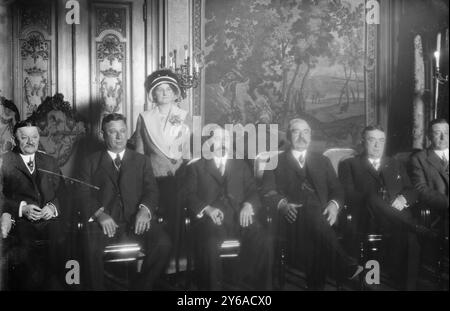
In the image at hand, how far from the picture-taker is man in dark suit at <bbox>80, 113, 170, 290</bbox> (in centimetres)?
322

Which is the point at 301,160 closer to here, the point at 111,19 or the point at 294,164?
the point at 294,164

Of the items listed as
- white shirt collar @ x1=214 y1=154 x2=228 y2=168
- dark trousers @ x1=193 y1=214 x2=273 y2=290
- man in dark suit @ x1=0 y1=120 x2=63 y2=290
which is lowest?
dark trousers @ x1=193 y1=214 x2=273 y2=290

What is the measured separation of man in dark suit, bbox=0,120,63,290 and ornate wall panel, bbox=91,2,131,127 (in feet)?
1.86

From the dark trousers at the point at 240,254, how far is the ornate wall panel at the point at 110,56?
1147mm

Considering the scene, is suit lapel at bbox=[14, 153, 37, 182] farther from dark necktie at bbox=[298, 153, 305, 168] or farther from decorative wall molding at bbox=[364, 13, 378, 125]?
decorative wall molding at bbox=[364, 13, 378, 125]

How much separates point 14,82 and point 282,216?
2.06 m

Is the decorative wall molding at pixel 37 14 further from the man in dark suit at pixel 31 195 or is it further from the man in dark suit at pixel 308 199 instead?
the man in dark suit at pixel 308 199

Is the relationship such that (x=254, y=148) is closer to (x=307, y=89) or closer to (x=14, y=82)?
(x=307, y=89)

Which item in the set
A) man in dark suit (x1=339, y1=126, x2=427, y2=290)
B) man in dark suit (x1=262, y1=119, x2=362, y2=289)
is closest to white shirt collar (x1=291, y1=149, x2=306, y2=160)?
man in dark suit (x1=262, y1=119, x2=362, y2=289)

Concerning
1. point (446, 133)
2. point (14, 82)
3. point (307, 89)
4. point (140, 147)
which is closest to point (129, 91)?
point (140, 147)

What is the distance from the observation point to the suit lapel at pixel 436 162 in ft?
11.8

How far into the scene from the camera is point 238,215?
341 cm

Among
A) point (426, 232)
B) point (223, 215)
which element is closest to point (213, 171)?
point (223, 215)

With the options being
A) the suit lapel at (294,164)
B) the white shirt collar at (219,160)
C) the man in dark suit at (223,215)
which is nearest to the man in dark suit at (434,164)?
the suit lapel at (294,164)
